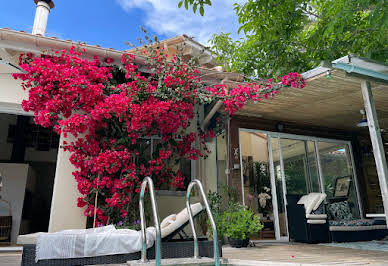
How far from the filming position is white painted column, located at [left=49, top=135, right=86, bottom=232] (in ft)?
15.9

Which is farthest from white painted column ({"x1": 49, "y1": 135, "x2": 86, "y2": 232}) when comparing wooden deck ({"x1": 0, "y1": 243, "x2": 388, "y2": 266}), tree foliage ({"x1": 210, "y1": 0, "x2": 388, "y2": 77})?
tree foliage ({"x1": 210, "y1": 0, "x2": 388, "y2": 77})

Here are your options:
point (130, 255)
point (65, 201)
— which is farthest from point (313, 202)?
point (65, 201)

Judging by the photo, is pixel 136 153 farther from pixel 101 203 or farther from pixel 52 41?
pixel 52 41

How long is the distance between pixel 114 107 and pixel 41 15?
19.7 feet

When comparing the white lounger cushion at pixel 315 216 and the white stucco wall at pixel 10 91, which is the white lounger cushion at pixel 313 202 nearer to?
the white lounger cushion at pixel 315 216

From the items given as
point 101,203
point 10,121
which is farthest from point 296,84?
point 10,121

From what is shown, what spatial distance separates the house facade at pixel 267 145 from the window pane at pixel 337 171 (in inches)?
1.0

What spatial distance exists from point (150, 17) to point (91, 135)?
79.3ft

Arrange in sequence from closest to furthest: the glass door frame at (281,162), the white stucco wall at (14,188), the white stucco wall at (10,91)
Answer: the white stucco wall at (10,91)
the glass door frame at (281,162)
the white stucco wall at (14,188)

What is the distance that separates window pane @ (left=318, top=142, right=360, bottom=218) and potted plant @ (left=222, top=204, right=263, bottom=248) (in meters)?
2.68

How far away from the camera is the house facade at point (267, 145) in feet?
15.3

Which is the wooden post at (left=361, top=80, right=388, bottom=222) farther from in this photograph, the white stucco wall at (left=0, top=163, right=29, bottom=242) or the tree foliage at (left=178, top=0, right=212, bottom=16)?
the white stucco wall at (left=0, top=163, right=29, bottom=242)

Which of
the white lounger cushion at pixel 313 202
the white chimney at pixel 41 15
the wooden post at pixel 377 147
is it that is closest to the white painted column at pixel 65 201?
the white lounger cushion at pixel 313 202

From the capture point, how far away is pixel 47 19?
859cm
